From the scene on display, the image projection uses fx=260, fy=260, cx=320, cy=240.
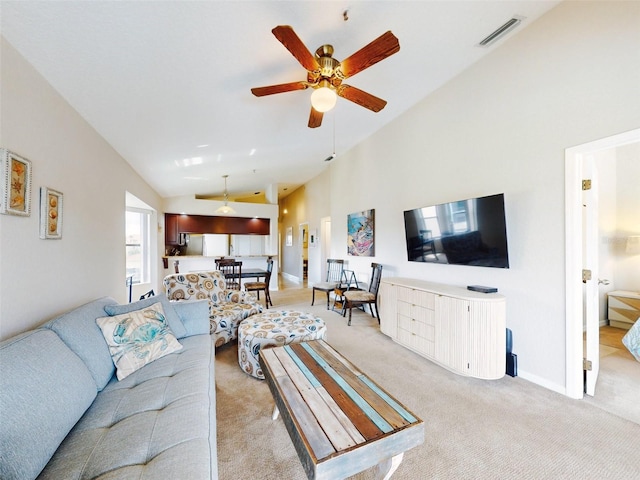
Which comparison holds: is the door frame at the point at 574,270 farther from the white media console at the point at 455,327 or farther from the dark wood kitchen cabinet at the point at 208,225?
the dark wood kitchen cabinet at the point at 208,225

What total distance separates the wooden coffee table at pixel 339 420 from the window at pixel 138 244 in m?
4.44

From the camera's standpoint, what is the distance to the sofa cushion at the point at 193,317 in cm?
239

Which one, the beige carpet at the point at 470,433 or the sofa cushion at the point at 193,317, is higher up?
the sofa cushion at the point at 193,317

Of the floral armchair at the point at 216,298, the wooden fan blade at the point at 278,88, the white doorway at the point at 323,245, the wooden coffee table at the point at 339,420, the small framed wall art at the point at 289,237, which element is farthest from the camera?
the small framed wall art at the point at 289,237

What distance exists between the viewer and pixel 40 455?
96cm

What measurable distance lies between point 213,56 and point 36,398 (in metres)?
2.24

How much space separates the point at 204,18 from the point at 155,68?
1.86ft

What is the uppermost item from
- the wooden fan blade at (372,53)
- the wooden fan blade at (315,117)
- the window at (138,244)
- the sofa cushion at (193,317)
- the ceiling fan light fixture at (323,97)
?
the wooden fan blade at (372,53)

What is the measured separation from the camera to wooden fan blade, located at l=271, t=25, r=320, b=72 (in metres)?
1.52

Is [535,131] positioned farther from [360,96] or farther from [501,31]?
[360,96]

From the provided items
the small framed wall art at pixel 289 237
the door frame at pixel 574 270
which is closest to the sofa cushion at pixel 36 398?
the door frame at pixel 574 270

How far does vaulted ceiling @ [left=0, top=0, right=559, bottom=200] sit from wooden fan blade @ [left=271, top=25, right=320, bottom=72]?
0.32 metres

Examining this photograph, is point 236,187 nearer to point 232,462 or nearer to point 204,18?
point 204,18

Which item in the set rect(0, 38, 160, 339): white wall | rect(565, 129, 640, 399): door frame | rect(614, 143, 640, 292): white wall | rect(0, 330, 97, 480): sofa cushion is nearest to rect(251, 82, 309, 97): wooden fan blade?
rect(0, 38, 160, 339): white wall
